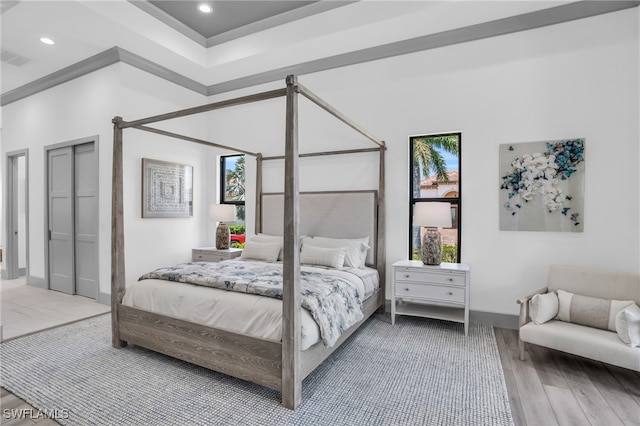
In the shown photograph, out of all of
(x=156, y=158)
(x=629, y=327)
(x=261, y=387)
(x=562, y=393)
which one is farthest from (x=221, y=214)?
(x=629, y=327)

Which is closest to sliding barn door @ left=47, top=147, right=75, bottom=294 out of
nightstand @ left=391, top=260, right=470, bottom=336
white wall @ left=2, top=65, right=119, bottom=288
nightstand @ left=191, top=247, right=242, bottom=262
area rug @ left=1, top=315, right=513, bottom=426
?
white wall @ left=2, top=65, right=119, bottom=288

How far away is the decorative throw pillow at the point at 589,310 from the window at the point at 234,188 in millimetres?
4135

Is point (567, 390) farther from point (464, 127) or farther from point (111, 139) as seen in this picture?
point (111, 139)

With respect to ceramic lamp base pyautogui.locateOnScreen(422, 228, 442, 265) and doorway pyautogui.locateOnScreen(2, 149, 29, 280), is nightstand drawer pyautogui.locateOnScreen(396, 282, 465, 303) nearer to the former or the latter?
ceramic lamp base pyautogui.locateOnScreen(422, 228, 442, 265)

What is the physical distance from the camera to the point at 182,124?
16.7 ft

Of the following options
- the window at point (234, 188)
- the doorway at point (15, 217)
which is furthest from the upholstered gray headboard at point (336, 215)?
the doorway at point (15, 217)

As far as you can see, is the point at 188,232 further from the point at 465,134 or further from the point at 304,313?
the point at 465,134

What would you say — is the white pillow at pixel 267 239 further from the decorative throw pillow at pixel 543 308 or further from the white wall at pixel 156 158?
the decorative throw pillow at pixel 543 308

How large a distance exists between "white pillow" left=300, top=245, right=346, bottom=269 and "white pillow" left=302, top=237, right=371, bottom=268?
120mm

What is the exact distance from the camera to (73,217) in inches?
188

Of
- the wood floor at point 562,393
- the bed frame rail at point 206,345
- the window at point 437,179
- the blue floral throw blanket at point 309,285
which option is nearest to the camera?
the wood floor at point 562,393

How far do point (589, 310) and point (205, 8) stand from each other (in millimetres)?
4933

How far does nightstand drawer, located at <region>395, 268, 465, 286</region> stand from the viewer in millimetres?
3379

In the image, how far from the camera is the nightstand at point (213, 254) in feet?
15.6
